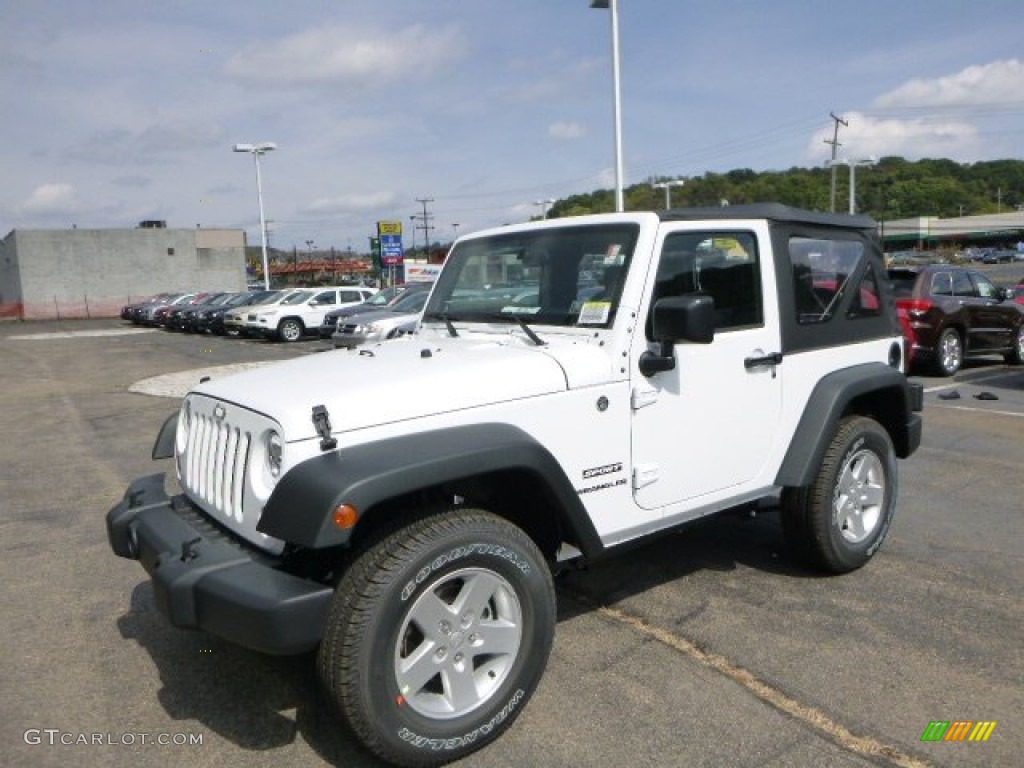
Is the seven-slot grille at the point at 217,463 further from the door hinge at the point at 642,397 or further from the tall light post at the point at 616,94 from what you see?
the tall light post at the point at 616,94

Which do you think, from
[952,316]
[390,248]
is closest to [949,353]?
[952,316]

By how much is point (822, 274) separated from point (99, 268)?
5662 centimetres

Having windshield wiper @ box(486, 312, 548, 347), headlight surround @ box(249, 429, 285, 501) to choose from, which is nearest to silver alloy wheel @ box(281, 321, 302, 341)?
windshield wiper @ box(486, 312, 548, 347)

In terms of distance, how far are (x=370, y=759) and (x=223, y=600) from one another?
81cm

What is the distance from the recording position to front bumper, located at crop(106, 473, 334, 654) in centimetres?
250

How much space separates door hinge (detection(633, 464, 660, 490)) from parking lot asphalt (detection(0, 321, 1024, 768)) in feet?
2.07

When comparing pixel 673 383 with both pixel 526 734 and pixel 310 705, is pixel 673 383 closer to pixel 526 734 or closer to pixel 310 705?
pixel 526 734

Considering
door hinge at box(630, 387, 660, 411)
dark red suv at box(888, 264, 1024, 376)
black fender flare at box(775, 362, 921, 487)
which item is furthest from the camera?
dark red suv at box(888, 264, 1024, 376)

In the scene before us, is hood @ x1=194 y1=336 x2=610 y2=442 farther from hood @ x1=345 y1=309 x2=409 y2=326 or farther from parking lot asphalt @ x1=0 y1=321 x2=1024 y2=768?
hood @ x1=345 y1=309 x2=409 y2=326

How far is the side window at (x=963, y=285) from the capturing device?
12586mm

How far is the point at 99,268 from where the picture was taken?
52969 mm

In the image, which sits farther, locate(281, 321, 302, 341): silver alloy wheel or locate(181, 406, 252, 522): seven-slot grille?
locate(281, 321, 302, 341): silver alloy wheel

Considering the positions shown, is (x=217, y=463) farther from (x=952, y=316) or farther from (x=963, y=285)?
(x=963, y=285)

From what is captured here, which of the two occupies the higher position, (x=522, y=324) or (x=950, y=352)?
(x=522, y=324)
